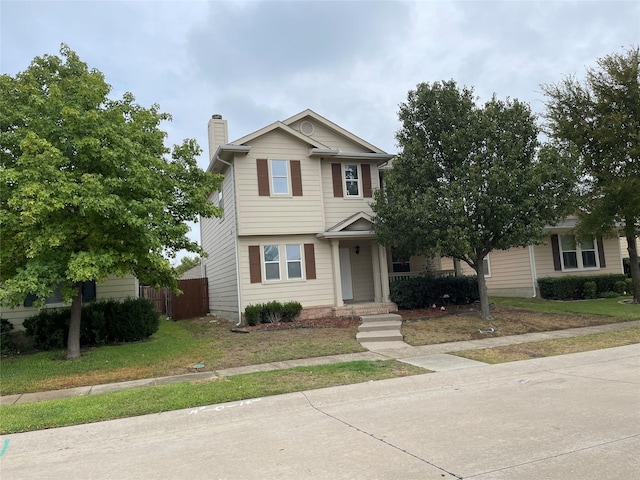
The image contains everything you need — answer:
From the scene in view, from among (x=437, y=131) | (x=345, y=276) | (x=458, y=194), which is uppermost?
(x=437, y=131)

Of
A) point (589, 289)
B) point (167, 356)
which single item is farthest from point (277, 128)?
point (589, 289)

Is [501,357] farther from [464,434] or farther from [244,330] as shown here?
[244,330]

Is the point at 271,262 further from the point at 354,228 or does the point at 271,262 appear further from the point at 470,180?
the point at 470,180

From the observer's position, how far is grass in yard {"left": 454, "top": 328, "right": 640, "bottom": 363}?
10.3 meters

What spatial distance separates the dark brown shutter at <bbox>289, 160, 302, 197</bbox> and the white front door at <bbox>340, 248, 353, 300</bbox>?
3.20m

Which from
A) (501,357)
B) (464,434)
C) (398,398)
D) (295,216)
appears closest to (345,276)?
(295,216)

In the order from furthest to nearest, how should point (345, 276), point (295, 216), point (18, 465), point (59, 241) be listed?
point (345, 276) → point (295, 216) → point (59, 241) → point (18, 465)

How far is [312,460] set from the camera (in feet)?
15.0

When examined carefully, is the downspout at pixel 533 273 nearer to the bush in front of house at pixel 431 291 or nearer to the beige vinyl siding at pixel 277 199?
the bush in front of house at pixel 431 291

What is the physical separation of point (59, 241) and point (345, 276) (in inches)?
437

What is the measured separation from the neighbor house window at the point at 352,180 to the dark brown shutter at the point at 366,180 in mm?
237

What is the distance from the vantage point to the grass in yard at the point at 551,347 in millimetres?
10320

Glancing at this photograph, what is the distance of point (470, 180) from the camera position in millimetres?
13656

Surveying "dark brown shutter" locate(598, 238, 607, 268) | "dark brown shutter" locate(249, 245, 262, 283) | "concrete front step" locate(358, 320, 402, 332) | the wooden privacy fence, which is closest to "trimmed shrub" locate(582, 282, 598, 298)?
"dark brown shutter" locate(598, 238, 607, 268)
